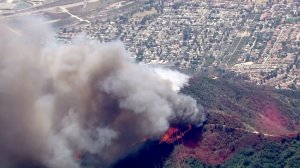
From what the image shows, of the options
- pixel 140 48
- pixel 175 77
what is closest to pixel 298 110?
pixel 175 77

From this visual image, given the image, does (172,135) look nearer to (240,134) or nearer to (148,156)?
(148,156)

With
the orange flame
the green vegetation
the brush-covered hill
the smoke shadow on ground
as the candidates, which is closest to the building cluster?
the brush-covered hill

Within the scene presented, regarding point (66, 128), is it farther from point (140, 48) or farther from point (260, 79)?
point (140, 48)

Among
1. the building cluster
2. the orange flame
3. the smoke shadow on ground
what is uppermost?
the orange flame

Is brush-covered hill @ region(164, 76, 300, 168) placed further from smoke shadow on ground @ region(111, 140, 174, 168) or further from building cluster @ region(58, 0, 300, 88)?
building cluster @ region(58, 0, 300, 88)

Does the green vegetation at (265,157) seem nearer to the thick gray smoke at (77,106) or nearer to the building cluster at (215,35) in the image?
the thick gray smoke at (77,106)

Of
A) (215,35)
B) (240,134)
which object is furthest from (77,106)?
(215,35)
